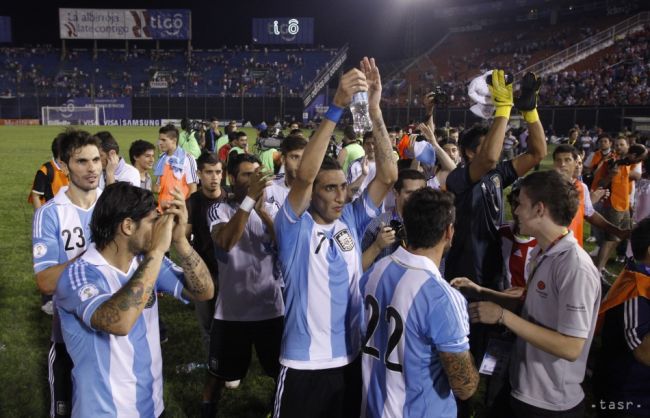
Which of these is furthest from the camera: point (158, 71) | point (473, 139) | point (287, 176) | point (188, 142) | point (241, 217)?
point (158, 71)

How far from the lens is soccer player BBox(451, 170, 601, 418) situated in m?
2.70

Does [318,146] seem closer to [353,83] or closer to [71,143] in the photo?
[353,83]

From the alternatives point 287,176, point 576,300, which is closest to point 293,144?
point 287,176

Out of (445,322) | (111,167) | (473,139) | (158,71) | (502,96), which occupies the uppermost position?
(158,71)

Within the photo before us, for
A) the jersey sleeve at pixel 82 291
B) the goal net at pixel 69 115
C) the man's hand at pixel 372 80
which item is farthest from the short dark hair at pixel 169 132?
the goal net at pixel 69 115

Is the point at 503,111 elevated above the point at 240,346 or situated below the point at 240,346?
above

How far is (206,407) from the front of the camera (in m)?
4.44

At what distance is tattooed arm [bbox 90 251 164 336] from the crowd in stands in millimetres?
56434

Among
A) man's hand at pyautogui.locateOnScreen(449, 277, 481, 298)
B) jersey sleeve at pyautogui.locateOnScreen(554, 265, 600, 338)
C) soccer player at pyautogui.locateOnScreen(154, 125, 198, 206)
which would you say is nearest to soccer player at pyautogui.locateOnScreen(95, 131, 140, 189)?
soccer player at pyautogui.locateOnScreen(154, 125, 198, 206)

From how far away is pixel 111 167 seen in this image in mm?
6699

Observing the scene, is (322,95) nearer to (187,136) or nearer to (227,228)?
(187,136)

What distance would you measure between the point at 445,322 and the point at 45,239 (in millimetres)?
2974

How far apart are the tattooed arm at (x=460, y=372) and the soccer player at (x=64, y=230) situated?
2.59 meters

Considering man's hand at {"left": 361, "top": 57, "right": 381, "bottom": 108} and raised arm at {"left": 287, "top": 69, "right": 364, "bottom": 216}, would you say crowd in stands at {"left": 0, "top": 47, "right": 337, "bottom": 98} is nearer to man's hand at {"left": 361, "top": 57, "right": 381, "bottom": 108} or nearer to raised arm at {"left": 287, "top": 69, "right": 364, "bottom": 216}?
man's hand at {"left": 361, "top": 57, "right": 381, "bottom": 108}
